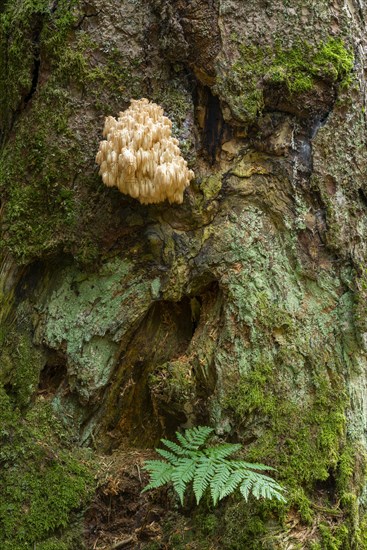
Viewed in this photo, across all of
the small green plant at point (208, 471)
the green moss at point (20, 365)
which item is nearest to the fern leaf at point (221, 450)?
the small green plant at point (208, 471)

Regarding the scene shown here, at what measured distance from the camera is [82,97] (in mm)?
3273

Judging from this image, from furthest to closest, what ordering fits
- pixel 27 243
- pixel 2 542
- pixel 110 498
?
pixel 27 243, pixel 110 498, pixel 2 542

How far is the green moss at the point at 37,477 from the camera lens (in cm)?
288

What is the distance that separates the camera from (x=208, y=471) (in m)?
2.70

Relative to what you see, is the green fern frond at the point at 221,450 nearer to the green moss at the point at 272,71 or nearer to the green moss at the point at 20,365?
the green moss at the point at 20,365

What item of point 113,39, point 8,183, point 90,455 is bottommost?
→ point 90,455

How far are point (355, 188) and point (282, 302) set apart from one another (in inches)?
33.8

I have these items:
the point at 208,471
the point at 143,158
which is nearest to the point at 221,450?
the point at 208,471

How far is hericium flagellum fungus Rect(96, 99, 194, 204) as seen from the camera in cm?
294

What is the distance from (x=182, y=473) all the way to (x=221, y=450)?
0.27m

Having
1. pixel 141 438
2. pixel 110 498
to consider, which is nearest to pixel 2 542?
pixel 110 498

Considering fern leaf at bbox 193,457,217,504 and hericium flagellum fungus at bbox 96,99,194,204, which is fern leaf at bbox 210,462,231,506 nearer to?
fern leaf at bbox 193,457,217,504

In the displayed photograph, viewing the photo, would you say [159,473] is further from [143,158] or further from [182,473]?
[143,158]

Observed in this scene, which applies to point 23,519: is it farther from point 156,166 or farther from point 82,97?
point 82,97
